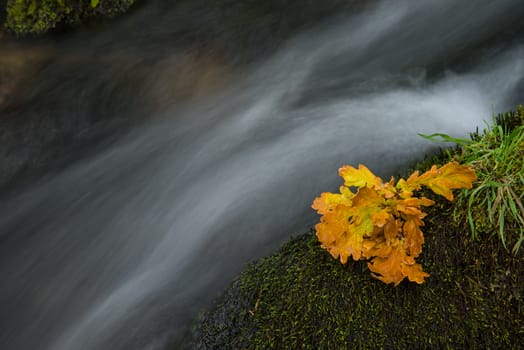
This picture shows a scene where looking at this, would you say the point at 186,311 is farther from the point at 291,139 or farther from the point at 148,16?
the point at 148,16

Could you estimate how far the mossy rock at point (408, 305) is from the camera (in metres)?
2.26

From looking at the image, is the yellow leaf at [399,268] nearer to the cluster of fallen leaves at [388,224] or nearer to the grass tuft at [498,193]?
the cluster of fallen leaves at [388,224]

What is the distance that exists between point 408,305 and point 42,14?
19.6ft

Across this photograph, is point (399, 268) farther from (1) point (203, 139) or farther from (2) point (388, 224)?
(1) point (203, 139)

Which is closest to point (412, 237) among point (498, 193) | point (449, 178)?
point (449, 178)

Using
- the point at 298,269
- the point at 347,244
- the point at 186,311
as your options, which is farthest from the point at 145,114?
the point at 347,244

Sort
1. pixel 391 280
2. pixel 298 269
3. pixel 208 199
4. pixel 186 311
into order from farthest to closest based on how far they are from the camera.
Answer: pixel 208 199 < pixel 186 311 < pixel 298 269 < pixel 391 280

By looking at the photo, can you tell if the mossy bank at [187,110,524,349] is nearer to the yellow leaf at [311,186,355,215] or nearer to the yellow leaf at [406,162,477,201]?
the yellow leaf at [406,162,477,201]

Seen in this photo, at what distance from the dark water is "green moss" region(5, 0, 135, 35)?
36 centimetres

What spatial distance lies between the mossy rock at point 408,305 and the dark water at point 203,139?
2.25ft

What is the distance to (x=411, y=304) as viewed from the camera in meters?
2.33

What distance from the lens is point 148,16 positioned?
632 cm

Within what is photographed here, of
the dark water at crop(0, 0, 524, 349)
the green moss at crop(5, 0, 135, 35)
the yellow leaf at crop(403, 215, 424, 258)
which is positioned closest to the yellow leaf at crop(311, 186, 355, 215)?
the yellow leaf at crop(403, 215, 424, 258)

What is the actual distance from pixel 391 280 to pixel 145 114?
11.9 ft
